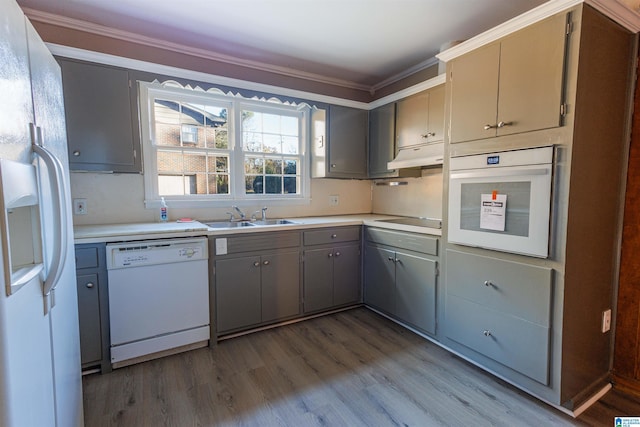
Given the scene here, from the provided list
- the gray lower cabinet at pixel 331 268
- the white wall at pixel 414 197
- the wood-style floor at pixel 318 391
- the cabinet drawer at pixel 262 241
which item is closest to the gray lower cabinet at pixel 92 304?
the wood-style floor at pixel 318 391

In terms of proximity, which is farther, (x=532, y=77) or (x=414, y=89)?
(x=414, y=89)

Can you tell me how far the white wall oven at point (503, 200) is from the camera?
169 centimetres

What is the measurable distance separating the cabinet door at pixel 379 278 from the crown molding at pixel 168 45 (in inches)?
Answer: 75.1

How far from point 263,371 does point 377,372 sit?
76cm

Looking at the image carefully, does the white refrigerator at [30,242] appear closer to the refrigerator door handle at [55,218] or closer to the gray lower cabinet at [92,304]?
the refrigerator door handle at [55,218]

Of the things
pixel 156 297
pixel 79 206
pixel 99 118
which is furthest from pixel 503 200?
pixel 79 206

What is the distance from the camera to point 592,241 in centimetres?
176

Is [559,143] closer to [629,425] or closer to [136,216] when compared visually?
[629,425]

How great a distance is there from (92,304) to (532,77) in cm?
293

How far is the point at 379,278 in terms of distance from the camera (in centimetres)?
291

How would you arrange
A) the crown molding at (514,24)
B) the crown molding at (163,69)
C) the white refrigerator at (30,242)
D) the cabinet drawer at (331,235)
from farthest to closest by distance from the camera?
1. the cabinet drawer at (331,235)
2. the crown molding at (163,69)
3. the crown molding at (514,24)
4. the white refrigerator at (30,242)

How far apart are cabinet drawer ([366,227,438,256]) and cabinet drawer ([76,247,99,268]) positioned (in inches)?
84.7

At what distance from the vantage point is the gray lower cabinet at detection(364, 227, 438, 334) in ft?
7.93

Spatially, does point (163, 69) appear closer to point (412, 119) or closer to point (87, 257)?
point (87, 257)
